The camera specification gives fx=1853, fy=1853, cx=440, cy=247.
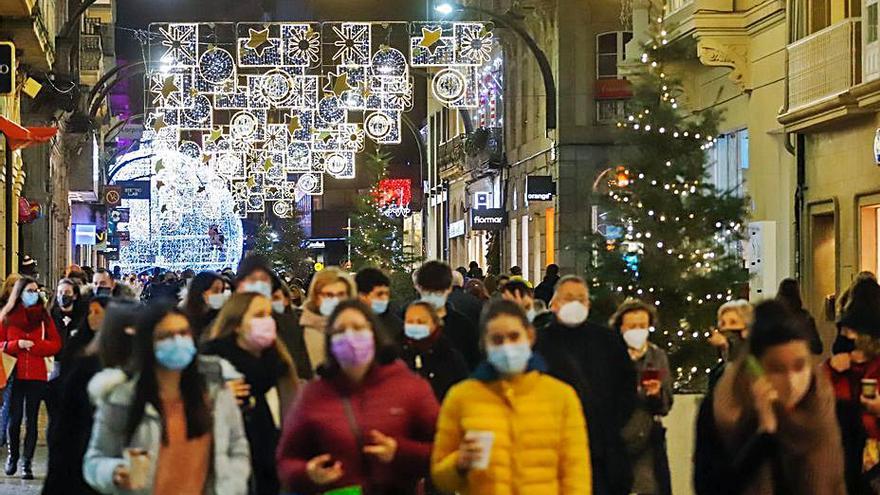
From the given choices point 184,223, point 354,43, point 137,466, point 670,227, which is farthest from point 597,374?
point 184,223

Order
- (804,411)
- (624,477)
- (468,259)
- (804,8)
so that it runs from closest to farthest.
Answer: (804,411) → (624,477) → (804,8) → (468,259)

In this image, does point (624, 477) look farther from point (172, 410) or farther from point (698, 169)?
point (698, 169)

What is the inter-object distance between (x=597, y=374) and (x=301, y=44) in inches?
934

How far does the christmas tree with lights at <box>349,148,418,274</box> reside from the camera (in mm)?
44531

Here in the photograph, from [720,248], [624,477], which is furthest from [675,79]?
[624,477]

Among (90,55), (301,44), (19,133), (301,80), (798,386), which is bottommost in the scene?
(798,386)

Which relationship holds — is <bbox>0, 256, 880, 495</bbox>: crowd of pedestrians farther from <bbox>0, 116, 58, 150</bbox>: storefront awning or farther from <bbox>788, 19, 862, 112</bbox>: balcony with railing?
<bbox>0, 116, 58, 150</bbox>: storefront awning

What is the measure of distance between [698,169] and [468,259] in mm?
43267

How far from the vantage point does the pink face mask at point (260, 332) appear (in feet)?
31.6

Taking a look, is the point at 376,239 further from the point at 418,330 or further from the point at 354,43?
the point at 418,330

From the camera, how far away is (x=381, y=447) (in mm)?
7906

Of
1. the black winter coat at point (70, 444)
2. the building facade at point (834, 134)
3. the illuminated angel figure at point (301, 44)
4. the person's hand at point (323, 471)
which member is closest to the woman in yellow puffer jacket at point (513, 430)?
the person's hand at point (323, 471)

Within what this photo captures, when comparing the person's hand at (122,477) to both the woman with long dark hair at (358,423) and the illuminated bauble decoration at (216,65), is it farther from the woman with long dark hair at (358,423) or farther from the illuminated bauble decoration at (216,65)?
the illuminated bauble decoration at (216,65)

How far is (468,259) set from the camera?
61.9 m
